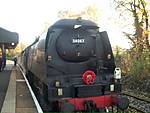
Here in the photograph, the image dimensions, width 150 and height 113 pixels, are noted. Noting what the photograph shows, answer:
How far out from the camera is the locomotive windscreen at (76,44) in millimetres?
10492

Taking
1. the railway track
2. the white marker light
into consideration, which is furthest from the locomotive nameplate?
the railway track

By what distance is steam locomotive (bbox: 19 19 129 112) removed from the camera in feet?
32.0

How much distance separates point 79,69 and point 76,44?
0.80 metres

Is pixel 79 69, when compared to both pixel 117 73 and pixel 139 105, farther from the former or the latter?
pixel 139 105

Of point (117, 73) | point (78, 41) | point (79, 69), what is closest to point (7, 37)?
point (79, 69)

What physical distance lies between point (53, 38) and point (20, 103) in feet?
11.0

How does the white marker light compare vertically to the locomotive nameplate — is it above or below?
below

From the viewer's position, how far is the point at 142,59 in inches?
846

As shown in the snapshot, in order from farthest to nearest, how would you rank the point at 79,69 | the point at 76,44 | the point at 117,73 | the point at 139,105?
the point at 139,105, the point at 79,69, the point at 76,44, the point at 117,73

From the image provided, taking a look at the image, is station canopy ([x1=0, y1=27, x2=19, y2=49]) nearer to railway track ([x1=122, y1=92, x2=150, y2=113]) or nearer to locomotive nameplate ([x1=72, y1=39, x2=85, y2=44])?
railway track ([x1=122, y1=92, x2=150, y2=113])

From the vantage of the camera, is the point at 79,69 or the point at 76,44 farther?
the point at 79,69

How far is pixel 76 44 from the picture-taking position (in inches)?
418

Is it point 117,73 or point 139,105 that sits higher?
point 117,73

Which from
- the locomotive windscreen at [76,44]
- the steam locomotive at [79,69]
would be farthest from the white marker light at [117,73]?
the locomotive windscreen at [76,44]
